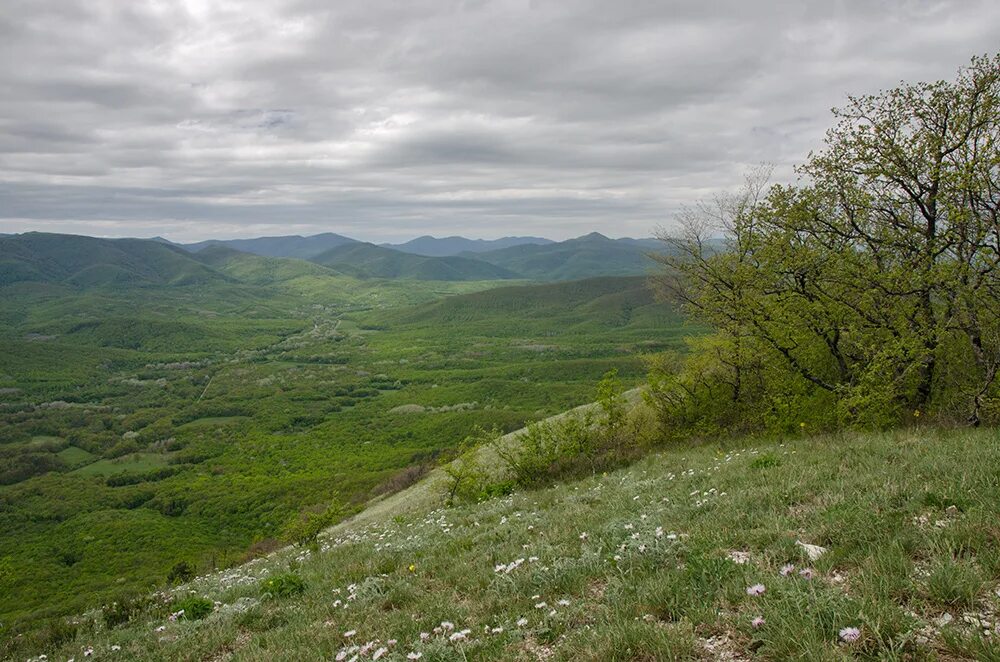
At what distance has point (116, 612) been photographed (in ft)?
34.5

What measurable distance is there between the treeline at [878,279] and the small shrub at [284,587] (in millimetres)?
16718

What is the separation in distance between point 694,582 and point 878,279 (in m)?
15.8

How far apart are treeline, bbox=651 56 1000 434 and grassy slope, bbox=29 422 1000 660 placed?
6215 mm

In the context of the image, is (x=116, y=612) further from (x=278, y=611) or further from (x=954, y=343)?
(x=954, y=343)

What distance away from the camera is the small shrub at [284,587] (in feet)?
31.0

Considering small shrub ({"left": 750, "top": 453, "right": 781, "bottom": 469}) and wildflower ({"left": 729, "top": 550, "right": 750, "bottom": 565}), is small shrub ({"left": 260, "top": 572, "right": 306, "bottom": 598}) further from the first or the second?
small shrub ({"left": 750, "top": 453, "right": 781, "bottom": 469})

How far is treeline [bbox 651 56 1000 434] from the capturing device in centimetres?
1538

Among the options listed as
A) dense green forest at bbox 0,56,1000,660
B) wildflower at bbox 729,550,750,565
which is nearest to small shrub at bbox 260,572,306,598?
dense green forest at bbox 0,56,1000,660

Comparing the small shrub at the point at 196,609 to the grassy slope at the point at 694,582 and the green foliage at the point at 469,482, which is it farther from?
the green foliage at the point at 469,482

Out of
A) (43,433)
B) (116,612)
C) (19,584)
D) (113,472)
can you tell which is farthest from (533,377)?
(116,612)

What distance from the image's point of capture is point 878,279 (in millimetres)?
16812

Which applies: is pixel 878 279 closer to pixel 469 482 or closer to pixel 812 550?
pixel 812 550

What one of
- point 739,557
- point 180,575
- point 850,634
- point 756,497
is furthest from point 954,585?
point 180,575

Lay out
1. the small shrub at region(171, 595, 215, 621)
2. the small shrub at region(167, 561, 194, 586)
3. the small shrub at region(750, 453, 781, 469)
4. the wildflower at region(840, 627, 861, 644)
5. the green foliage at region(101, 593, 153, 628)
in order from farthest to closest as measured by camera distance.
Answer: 1. the small shrub at region(167, 561, 194, 586)
2. the small shrub at region(750, 453, 781, 469)
3. the green foliage at region(101, 593, 153, 628)
4. the small shrub at region(171, 595, 215, 621)
5. the wildflower at region(840, 627, 861, 644)
